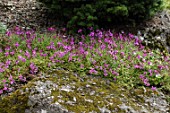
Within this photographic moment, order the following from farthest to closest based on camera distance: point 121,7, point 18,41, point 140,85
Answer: point 121,7 < point 18,41 < point 140,85

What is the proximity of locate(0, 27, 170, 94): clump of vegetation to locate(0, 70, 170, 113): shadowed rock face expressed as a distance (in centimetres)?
19

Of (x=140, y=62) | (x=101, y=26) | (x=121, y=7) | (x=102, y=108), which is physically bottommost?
(x=102, y=108)

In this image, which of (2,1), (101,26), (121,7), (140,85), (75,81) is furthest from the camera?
(2,1)

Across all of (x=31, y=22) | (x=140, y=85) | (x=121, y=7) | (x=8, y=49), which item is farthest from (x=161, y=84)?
(x=31, y=22)

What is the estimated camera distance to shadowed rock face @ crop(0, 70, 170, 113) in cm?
415

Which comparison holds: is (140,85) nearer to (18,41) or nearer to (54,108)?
(54,108)

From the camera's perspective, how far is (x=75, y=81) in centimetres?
475

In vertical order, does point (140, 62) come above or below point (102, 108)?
above

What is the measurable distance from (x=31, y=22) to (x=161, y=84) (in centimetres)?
365

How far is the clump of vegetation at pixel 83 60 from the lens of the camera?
491 cm

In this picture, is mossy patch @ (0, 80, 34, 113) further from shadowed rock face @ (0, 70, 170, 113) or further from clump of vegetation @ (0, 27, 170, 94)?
clump of vegetation @ (0, 27, 170, 94)

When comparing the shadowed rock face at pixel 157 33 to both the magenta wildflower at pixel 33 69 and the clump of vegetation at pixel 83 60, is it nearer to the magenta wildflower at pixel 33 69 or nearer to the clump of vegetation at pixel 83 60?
the clump of vegetation at pixel 83 60

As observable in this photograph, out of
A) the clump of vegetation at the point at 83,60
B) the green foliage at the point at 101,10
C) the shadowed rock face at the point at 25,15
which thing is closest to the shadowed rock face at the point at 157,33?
the green foliage at the point at 101,10

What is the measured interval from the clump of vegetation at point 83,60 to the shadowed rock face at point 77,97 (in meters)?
0.19
